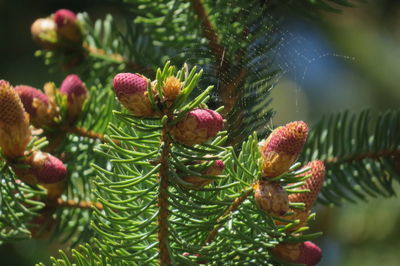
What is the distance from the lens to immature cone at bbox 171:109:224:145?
24.1 inches

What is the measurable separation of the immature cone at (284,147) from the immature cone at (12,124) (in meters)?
0.29

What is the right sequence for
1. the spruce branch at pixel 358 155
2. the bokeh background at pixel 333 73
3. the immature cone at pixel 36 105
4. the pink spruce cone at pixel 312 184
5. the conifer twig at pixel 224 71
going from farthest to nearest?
1. the bokeh background at pixel 333 73
2. the spruce branch at pixel 358 155
3. the immature cone at pixel 36 105
4. the conifer twig at pixel 224 71
5. the pink spruce cone at pixel 312 184

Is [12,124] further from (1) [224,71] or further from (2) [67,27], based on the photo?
(2) [67,27]

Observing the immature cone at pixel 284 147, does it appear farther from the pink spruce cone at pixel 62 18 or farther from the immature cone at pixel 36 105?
the pink spruce cone at pixel 62 18

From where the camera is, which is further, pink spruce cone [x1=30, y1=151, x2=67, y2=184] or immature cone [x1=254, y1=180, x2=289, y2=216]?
pink spruce cone [x1=30, y1=151, x2=67, y2=184]

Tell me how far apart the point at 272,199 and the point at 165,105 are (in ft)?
0.46

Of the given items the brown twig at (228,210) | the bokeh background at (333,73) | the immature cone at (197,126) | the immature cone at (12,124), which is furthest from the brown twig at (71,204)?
the immature cone at (197,126)

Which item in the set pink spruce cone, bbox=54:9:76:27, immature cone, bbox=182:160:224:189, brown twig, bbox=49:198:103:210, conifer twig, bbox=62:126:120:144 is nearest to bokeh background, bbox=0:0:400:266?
brown twig, bbox=49:198:103:210

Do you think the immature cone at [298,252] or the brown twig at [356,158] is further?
the brown twig at [356,158]

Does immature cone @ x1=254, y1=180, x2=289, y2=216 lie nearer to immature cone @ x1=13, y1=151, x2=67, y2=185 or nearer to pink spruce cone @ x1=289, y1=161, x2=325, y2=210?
pink spruce cone @ x1=289, y1=161, x2=325, y2=210

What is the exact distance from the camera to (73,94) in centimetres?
100

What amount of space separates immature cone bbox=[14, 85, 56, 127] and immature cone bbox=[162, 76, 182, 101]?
15.0 inches

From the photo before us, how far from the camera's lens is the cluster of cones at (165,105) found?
606 mm

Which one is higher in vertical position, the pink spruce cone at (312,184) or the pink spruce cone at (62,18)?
the pink spruce cone at (62,18)
